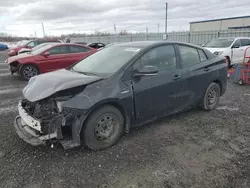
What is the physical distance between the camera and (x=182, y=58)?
3906 mm

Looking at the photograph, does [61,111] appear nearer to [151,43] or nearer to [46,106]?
[46,106]

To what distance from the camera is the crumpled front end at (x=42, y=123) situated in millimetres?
2648

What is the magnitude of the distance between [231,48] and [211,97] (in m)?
6.62

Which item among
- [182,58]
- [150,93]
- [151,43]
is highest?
[151,43]

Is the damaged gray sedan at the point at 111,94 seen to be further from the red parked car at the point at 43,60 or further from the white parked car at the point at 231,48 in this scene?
the white parked car at the point at 231,48

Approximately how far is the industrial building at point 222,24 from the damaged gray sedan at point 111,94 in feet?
102

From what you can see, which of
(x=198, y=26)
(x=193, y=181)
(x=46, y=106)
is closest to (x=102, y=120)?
(x=46, y=106)

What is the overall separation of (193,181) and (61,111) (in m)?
1.84

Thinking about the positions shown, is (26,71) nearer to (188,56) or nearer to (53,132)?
(53,132)

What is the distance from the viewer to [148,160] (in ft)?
9.32

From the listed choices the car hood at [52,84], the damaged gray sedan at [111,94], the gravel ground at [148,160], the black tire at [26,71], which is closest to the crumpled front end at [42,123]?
the damaged gray sedan at [111,94]

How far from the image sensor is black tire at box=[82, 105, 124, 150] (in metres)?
2.84

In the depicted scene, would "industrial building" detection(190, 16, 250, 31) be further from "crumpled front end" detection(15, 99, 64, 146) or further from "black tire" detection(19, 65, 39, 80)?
"crumpled front end" detection(15, 99, 64, 146)

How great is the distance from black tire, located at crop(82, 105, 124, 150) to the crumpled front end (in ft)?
1.23
